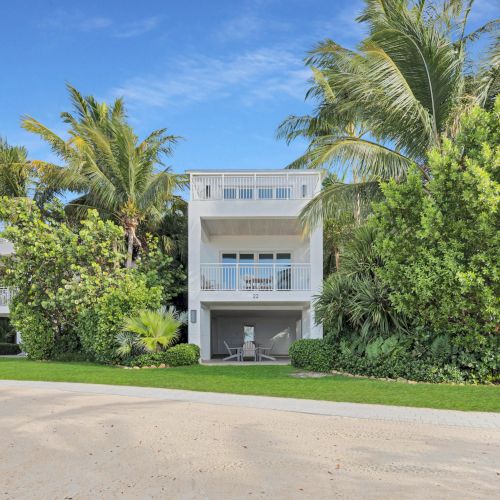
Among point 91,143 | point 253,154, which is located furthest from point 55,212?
point 253,154

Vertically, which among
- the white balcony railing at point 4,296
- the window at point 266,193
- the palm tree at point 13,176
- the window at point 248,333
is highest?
the palm tree at point 13,176

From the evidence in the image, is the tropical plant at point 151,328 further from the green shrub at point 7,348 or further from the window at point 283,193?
the green shrub at point 7,348

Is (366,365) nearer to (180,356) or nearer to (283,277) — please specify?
(180,356)

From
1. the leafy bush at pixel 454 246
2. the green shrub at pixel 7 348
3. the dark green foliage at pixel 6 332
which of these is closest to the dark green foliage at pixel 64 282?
the green shrub at pixel 7 348

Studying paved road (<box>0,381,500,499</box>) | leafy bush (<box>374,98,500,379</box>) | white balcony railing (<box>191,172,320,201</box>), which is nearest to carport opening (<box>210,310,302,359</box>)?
white balcony railing (<box>191,172,320,201</box>)

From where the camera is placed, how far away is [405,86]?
42.7 feet

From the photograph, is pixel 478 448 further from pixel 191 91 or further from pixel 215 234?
pixel 215 234

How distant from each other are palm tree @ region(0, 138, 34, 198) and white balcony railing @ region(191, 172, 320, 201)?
29.6 feet

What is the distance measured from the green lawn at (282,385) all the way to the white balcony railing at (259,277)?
417 cm

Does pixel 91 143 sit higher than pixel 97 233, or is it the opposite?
pixel 91 143

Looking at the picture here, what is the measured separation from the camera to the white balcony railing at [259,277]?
19109 mm

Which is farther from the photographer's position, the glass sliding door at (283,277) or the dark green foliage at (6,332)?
the dark green foliage at (6,332)

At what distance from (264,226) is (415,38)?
9775 millimetres

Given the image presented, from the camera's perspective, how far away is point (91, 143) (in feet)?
72.0
